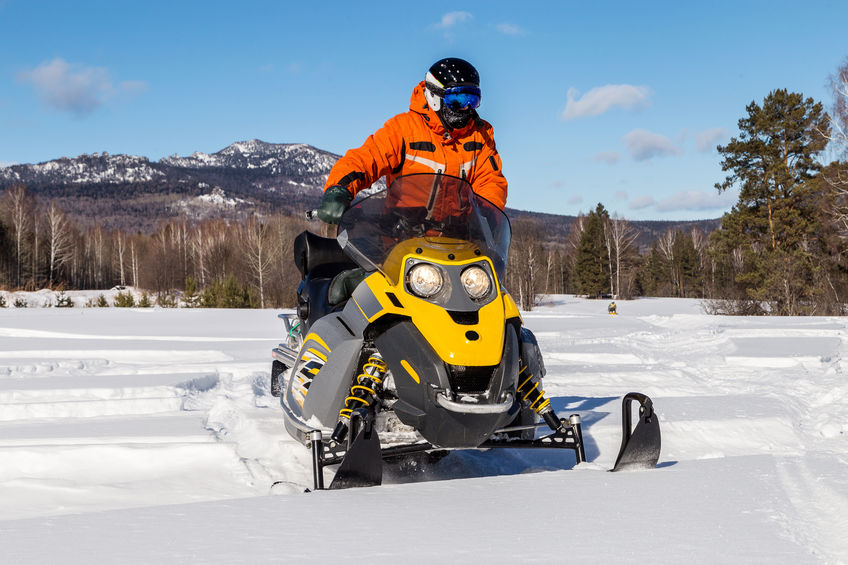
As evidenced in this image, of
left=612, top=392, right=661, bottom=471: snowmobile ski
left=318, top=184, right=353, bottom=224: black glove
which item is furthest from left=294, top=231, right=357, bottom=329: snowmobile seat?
left=612, top=392, right=661, bottom=471: snowmobile ski

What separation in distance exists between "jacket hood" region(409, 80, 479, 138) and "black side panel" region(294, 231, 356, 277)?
47.9 inches

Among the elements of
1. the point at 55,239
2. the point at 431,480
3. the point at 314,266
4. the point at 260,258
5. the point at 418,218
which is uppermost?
the point at 55,239

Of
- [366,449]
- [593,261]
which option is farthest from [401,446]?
[593,261]

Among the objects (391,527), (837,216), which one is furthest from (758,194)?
(391,527)

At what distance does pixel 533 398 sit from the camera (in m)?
3.45

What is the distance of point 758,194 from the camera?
3127cm

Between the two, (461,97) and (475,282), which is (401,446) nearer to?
(475,282)

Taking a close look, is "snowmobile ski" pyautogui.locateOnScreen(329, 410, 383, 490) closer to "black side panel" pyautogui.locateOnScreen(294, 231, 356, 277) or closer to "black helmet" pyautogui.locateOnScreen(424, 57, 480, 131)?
"black helmet" pyautogui.locateOnScreen(424, 57, 480, 131)

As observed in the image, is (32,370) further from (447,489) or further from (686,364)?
(686,364)

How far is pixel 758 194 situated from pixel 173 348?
28743mm

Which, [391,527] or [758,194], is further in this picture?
[758,194]

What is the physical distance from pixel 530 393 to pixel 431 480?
0.75 m

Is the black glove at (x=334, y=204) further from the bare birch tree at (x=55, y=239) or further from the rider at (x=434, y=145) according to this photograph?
the bare birch tree at (x=55, y=239)

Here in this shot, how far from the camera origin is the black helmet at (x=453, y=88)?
373cm
